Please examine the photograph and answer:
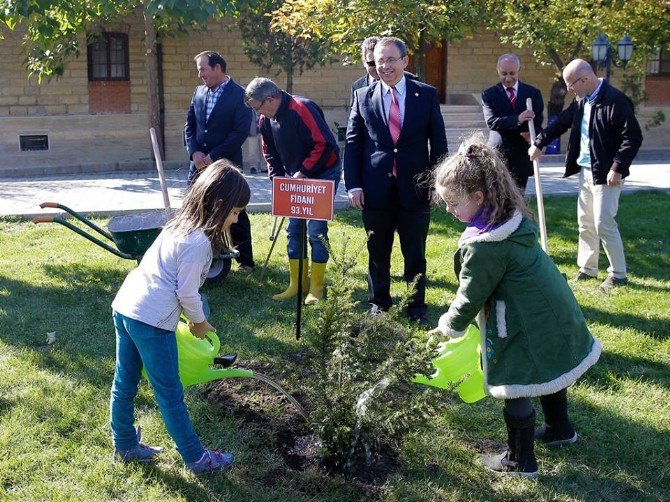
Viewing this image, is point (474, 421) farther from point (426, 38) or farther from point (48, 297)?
point (426, 38)

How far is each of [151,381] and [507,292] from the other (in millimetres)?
1696

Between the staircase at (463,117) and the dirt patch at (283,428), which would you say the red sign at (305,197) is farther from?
the staircase at (463,117)

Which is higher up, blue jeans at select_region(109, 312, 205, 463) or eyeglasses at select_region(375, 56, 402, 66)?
eyeglasses at select_region(375, 56, 402, 66)

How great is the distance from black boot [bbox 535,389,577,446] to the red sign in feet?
6.52

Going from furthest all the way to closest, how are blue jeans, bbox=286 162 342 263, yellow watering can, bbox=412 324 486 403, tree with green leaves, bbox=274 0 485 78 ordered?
tree with green leaves, bbox=274 0 485 78, blue jeans, bbox=286 162 342 263, yellow watering can, bbox=412 324 486 403

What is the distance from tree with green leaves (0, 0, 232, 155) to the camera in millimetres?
8453

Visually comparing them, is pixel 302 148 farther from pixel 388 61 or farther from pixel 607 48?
pixel 607 48

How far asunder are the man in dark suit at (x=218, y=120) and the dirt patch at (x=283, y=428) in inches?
103

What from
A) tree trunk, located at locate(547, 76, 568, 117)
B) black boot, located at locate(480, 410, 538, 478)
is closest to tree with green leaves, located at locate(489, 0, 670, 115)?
tree trunk, located at locate(547, 76, 568, 117)

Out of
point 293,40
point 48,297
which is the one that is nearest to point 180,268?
point 48,297

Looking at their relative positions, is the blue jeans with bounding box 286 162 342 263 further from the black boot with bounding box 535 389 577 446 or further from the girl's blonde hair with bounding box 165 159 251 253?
the girl's blonde hair with bounding box 165 159 251 253

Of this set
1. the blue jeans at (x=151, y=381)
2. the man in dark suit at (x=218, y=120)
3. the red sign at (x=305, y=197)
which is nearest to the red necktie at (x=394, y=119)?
the red sign at (x=305, y=197)

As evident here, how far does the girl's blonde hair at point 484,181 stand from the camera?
3543mm

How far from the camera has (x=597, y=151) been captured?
22.6 feet
